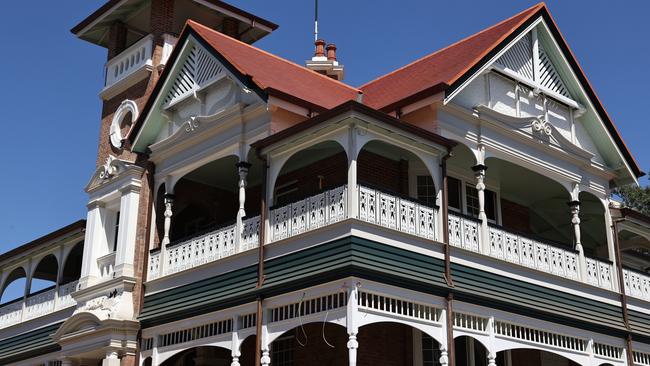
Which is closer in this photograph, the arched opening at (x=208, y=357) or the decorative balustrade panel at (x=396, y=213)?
the decorative balustrade panel at (x=396, y=213)

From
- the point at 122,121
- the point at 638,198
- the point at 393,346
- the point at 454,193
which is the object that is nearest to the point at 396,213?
the point at 393,346

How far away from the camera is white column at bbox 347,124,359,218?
1642 centimetres

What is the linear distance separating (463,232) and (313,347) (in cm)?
411

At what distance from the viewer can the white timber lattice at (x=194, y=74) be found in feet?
69.4

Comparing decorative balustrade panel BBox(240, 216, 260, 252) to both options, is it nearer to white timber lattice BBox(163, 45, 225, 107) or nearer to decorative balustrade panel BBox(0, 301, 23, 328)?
white timber lattice BBox(163, 45, 225, 107)

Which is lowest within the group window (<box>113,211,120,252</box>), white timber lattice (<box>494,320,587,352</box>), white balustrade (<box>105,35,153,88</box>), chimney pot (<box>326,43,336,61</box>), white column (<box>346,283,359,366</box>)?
white column (<box>346,283,359,366</box>)

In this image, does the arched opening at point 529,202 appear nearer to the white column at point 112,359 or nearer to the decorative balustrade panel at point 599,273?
the decorative balustrade panel at point 599,273

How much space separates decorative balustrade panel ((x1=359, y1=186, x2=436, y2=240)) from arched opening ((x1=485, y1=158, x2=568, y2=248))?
162 inches

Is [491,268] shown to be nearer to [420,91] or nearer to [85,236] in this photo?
[420,91]

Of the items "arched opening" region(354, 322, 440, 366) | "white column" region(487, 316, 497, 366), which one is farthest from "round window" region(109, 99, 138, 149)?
"white column" region(487, 316, 497, 366)

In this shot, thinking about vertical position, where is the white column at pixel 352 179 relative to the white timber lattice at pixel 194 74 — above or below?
below

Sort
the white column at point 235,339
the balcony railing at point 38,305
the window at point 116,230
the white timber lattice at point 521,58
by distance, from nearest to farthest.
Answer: the white column at point 235,339
the white timber lattice at point 521,58
the window at point 116,230
the balcony railing at point 38,305

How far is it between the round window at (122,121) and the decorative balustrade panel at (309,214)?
23.9 feet

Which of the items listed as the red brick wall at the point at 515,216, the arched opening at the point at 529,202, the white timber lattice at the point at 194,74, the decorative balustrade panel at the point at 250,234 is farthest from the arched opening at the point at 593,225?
the white timber lattice at the point at 194,74
